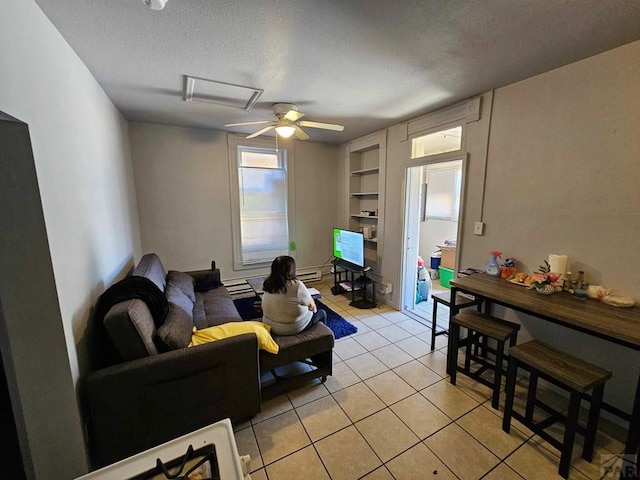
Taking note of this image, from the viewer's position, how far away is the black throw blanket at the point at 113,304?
1.53m

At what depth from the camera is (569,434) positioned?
1405mm

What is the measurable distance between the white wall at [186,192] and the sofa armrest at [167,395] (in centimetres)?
251

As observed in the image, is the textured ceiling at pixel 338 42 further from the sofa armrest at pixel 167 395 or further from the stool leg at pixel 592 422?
the stool leg at pixel 592 422

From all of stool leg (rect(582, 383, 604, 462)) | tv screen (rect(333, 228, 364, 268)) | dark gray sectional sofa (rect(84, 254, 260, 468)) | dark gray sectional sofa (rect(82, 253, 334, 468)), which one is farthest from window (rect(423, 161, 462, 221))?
dark gray sectional sofa (rect(84, 254, 260, 468))

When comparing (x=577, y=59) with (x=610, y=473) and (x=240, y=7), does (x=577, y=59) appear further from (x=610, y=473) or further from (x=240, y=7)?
(x=610, y=473)

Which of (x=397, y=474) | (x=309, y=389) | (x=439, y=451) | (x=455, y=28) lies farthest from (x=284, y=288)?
(x=455, y=28)

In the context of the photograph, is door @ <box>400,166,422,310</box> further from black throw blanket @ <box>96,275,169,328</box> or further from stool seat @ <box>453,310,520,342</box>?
black throw blanket @ <box>96,275,169,328</box>

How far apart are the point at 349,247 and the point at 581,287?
104 inches

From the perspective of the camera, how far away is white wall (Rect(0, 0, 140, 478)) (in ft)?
3.32

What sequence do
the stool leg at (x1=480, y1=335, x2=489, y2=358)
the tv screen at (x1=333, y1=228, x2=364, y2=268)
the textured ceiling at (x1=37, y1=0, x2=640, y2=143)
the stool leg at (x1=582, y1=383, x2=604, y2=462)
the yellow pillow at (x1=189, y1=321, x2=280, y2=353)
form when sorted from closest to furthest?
1. the textured ceiling at (x1=37, y1=0, x2=640, y2=143)
2. the stool leg at (x1=582, y1=383, x2=604, y2=462)
3. the yellow pillow at (x1=189, y1=321, x2=280, y2=353)
4. the stool leg at (x1=480, y1=335, x2=489, y2=358)
5. the tv screen at (x1=333, y1=228, x2=364, y2=268)

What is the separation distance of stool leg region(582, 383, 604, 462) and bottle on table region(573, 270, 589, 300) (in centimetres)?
63

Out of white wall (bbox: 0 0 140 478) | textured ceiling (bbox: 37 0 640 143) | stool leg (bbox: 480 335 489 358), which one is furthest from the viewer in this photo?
stool leg (bbox: 480 335 489 358)

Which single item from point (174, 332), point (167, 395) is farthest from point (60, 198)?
point (167, 395)

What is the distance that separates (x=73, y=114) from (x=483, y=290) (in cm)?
308
